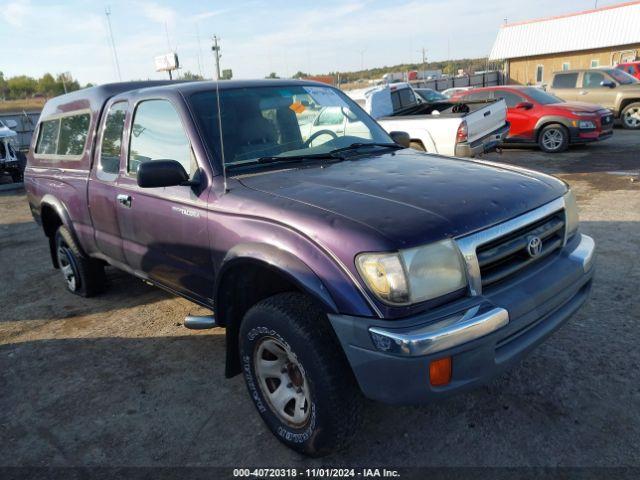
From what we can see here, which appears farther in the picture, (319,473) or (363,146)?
(363,146)

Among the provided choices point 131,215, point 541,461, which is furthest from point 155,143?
point 541,461

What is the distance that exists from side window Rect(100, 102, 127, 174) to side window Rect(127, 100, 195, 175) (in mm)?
Result: 208

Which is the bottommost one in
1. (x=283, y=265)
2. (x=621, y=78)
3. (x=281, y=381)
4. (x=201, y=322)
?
(x=281, y=381)

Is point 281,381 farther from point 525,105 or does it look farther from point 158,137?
point 525,105

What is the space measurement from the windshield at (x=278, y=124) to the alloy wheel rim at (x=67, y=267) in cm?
258

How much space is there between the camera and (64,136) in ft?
15.5


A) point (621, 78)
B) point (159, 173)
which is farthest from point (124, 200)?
point (621, 78)

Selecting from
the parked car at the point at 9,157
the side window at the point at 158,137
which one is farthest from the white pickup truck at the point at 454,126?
the parked car at the point at 9,157

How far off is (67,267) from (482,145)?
23.1ft

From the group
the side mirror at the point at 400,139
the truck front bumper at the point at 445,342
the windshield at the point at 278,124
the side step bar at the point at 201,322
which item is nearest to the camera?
the truck front bumper at the point at 445,342

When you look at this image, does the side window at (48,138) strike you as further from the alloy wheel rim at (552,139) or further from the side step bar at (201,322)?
the alloy wheel rim at (552,139)

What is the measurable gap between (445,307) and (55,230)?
4.42m

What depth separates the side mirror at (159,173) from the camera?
2760 millimetres

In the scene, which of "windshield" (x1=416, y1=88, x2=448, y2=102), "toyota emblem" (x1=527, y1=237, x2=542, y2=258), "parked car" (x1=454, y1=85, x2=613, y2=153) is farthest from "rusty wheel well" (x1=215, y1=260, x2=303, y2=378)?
A: "windshield" (x1=416, y1=88, x2=448, y2=102)
